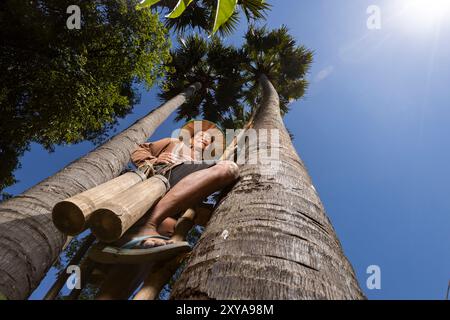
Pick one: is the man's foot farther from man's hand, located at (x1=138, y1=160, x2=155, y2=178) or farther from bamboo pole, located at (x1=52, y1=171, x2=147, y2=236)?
man's hand, located at (x1=138, y1=160, x2=155, y2=178)

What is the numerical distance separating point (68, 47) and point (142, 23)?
63.9 inches

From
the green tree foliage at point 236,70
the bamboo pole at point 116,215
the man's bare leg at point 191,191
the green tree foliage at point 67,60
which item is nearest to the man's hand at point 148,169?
the man's bare leg at point 191,191

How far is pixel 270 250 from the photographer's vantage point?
3.65 feet

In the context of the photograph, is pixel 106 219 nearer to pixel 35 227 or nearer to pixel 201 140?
pixel 35 227

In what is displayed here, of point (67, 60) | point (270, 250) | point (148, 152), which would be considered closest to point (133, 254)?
point (270, 250)

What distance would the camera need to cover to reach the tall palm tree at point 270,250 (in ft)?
3.10

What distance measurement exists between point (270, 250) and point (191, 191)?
121cm

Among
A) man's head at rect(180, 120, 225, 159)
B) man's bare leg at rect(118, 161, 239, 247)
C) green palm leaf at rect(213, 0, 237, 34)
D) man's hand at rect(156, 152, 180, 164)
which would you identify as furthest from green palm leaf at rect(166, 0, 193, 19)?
man's head at rect(180, 120, 225, 159)

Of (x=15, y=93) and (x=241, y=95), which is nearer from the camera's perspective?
(x=15, y=93)

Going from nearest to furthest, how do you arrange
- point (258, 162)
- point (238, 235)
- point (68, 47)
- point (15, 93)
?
point (238, 235) → point (258, 162) → point (68, 47) → point (15, 93)

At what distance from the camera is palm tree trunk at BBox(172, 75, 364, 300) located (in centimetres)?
94
